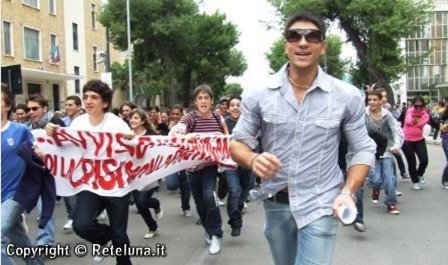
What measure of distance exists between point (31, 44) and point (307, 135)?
34.6m

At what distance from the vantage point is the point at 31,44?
116ft

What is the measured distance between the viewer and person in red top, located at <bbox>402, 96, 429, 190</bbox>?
1132cm

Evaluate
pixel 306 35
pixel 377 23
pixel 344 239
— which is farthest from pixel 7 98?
pixel 377 23

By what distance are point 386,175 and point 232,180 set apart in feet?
7.70

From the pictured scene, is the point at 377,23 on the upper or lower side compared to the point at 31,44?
upper

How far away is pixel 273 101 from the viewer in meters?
3.15

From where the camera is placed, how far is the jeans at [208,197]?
21.0 ft

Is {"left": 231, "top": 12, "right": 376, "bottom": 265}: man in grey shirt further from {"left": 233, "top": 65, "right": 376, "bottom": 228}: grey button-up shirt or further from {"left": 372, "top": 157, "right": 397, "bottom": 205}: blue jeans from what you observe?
{"left": 372, "top": 157, "right": 397, "bottom": 205}: blue jeans

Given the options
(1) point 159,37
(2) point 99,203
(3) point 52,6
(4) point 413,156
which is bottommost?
(4) point 413,156

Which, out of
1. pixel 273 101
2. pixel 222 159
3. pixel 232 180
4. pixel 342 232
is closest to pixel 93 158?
pixel 222 159

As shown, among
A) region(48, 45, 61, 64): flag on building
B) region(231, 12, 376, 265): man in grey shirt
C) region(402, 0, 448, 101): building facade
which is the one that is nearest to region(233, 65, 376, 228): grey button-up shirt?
region(231, 12, 376, 265): man in grey shirt

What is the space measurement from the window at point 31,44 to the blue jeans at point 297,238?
110ft

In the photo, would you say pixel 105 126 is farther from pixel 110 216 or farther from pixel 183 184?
pixel 183 184

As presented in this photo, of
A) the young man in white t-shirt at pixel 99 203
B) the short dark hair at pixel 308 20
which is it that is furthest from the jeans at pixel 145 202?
the short dark hair at pixel 308 20
